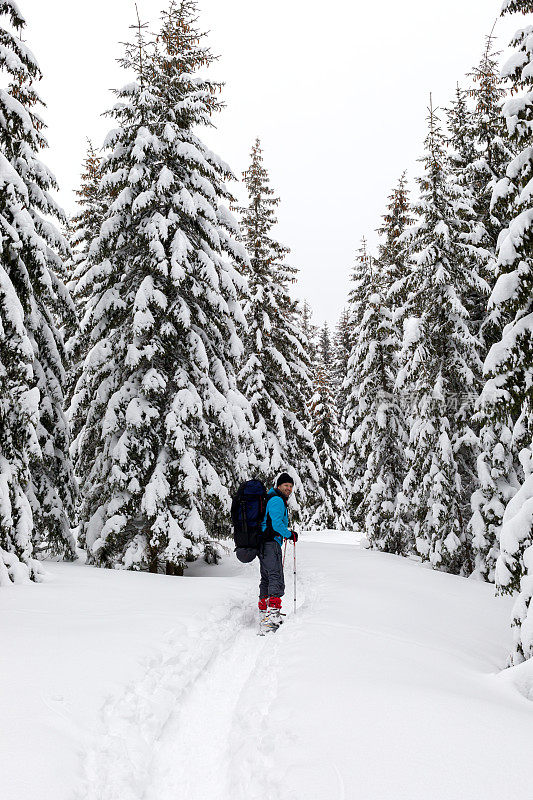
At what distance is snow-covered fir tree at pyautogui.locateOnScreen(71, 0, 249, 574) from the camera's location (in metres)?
11.6

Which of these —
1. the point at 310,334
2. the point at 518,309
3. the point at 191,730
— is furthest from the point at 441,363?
the point at 310,334

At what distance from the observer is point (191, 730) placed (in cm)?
524

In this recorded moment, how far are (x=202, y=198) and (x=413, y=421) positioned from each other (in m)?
9.89

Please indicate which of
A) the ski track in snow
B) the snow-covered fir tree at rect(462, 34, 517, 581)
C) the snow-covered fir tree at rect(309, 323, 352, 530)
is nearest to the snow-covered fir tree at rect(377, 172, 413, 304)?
the snow-covered fir tree at rect(462, 34, 517, 581)

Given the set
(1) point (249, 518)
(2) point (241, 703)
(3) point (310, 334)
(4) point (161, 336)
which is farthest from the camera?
(3) point (310, 334)

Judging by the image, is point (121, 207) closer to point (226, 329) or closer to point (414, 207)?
point (226, 329)

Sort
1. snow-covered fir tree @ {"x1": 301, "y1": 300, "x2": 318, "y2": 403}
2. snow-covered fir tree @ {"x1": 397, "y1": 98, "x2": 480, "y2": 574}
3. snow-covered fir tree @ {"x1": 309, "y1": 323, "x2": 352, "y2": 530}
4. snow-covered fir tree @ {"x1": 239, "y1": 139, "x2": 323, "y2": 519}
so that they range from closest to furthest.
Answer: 1. snow-covered fir tree @ {"x1": 397, "y1": 98, "x2": 480, "y2": 574}
2. snow-covered fir tree @ {"x1": 239, "y1": 139, "x2": 323, "y2": 519}
3. snow-covered fir tree @ {"x1": 309, "y1": 323, "x2": 352, "y2": 530}
4. snow-covered fir tree @ {"x1": 301, "y1": 300, "x2": 318, "y2": 403}

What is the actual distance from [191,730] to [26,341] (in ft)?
20.7

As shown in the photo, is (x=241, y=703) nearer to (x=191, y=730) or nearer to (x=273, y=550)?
(x=191, y=730)

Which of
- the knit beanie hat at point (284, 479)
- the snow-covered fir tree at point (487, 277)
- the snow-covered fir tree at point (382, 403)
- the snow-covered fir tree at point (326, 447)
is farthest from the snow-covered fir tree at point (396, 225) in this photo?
the knit beanie hat at point (284, 479)

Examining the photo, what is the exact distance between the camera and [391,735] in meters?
4.29

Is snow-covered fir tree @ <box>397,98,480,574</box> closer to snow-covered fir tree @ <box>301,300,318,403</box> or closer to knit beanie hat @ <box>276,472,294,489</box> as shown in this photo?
knit beanie hat @ <box>276,472,294,489</box>

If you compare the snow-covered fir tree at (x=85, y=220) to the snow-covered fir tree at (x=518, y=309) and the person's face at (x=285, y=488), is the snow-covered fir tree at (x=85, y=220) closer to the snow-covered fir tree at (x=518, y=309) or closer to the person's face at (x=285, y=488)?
the person's face at (x=285, y=488)

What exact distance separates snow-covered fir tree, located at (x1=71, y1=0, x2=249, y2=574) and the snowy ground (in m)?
2.62
